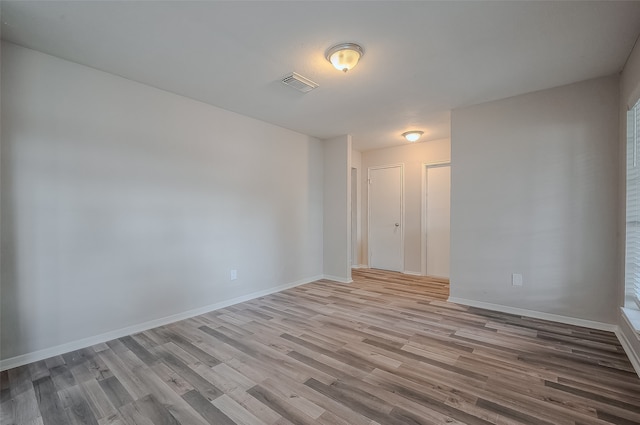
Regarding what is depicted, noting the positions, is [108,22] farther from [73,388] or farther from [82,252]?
[73,388]

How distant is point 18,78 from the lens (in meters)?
2.23

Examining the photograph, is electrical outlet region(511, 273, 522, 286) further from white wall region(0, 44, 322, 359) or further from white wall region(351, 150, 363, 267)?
white wall region(0, 44, 322, 359)

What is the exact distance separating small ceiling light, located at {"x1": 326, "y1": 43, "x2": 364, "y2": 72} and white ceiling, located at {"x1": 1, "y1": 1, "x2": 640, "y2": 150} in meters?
0.07

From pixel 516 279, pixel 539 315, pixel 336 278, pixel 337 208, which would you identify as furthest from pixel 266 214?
pixel 539 315

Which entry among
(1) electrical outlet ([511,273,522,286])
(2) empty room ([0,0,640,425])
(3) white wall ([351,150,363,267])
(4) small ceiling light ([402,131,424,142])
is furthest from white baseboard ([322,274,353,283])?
(4) small ceiling light ([402,131,424,142])

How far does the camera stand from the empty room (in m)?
1.84

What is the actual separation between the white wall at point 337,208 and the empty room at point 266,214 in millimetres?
768

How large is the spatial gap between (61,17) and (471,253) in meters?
4.56

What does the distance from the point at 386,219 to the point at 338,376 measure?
4156mm

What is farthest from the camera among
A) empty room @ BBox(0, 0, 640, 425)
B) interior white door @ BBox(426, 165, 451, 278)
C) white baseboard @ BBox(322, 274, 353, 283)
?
interior white door @ BBox(426, 165, 451, 278)

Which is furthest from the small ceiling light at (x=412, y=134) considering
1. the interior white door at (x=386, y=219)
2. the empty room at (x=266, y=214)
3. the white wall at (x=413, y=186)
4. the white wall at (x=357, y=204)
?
the white wall at (x=357, y=204)

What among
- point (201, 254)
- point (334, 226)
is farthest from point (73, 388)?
point (334, 226)

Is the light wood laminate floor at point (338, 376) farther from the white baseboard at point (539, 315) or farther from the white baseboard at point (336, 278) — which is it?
the white baseboard at point (336, 278)

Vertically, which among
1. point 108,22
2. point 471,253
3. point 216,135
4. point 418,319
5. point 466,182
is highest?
point 108,22
